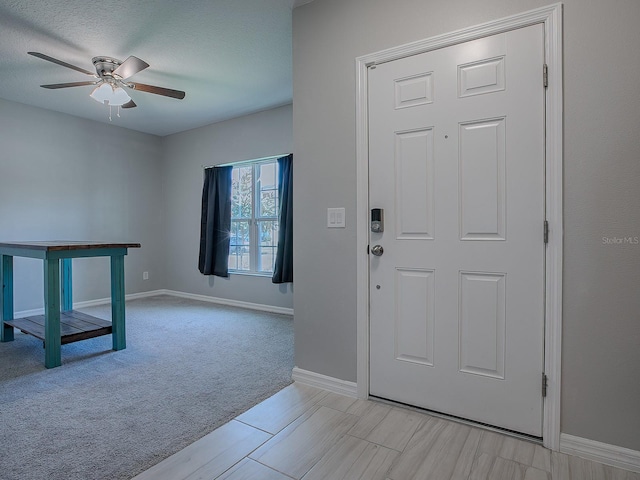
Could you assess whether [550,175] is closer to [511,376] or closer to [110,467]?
[511,376]

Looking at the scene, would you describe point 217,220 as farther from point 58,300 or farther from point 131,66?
point 131,66

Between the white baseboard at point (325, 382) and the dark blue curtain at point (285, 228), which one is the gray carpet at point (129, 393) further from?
the dark blue curtain at point (285, 228)

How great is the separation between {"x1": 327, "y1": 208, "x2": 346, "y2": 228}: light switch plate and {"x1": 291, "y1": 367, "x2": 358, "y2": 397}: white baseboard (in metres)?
0.94

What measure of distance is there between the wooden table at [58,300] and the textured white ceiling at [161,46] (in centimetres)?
156

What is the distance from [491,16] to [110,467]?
104 inches

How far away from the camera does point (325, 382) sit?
215cm

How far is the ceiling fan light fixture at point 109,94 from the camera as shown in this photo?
112 inches

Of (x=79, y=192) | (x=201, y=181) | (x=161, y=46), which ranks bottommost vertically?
(x=79, y=192)

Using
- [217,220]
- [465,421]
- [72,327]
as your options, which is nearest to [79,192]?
[217,220]

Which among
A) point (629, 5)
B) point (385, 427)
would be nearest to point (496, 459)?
point (385, 427)

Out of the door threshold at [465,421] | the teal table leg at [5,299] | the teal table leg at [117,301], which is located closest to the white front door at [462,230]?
the door threshold at [465,421]

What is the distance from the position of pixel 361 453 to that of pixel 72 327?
260 centimetres

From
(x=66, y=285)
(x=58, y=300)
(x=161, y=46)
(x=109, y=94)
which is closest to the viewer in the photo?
(x=58, y=300)

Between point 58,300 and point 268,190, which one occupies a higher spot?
point 268,190
